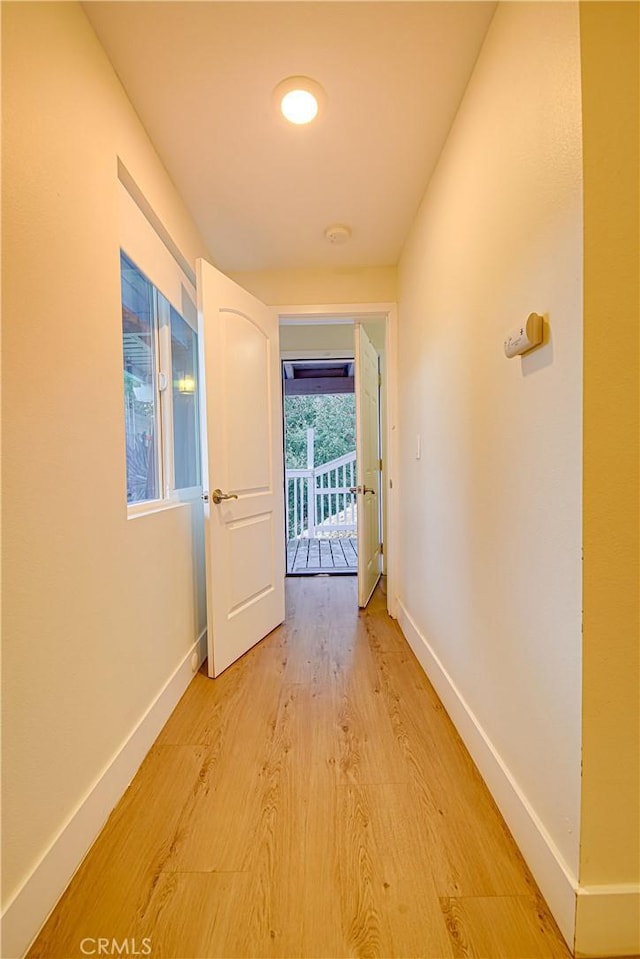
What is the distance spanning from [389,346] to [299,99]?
55.4 inches

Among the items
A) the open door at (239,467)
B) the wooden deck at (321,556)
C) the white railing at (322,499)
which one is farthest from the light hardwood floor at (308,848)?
the white railing at (322,499)

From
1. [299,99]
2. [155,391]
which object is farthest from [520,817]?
[299,99]

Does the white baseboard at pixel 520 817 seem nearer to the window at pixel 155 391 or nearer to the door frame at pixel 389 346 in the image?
the door frame at pixel 389 346

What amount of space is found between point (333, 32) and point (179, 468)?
171 centimetres

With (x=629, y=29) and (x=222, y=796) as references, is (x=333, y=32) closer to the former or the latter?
(x=629, y=29)

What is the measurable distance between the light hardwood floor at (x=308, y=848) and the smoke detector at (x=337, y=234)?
2.40 metres

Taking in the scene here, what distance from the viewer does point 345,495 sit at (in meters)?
5.55

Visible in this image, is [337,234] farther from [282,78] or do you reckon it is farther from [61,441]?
[61,441]

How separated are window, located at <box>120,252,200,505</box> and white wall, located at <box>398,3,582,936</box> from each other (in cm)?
125

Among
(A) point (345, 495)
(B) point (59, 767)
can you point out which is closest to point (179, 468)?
(B) point (59, 767)

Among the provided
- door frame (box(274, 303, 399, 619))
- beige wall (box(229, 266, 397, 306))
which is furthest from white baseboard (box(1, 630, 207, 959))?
beige wall (box(229, 266, 397, 306))

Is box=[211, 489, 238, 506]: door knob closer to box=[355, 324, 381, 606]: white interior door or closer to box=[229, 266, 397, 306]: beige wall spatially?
box=[355, 324, 381, 606]: white interior door

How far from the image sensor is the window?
148cm

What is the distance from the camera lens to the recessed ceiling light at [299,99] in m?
1.28
